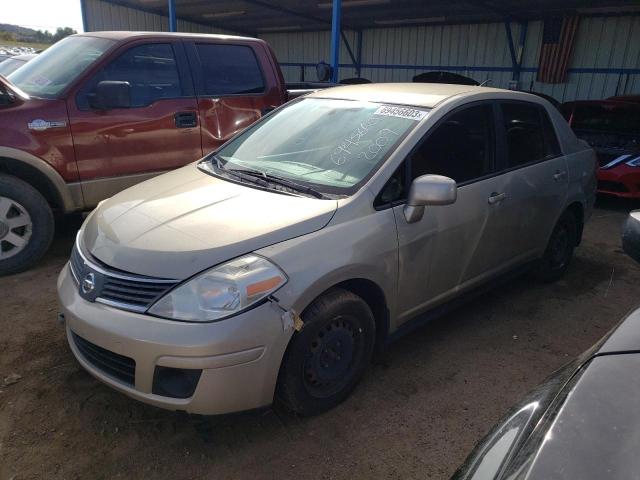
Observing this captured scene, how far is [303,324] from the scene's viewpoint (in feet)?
7.54

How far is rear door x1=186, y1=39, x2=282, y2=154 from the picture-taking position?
5016mm

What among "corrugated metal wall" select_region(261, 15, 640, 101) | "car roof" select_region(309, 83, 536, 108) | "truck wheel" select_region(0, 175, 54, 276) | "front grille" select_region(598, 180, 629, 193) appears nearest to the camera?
"car roof" select_region(309, 83, 536, 108)

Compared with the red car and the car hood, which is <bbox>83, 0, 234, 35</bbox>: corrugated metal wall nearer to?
the red car

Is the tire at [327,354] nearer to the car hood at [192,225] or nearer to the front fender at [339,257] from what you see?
the front fender at [339,257]

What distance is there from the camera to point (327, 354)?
2527mm

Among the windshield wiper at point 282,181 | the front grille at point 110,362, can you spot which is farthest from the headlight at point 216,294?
the windshield wiper at point 282,181

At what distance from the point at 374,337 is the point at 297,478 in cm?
85

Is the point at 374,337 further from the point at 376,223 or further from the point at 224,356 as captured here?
the point at 224,356

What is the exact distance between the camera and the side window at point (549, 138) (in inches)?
156

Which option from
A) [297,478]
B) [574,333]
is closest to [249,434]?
[297,478]

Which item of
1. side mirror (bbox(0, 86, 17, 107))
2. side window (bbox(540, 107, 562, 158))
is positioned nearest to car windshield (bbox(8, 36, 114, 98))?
side mirror (bbox(0, 86, 17, 107))

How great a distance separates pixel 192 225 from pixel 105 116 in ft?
8.29

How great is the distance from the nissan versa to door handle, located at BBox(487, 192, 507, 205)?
0.02 metres

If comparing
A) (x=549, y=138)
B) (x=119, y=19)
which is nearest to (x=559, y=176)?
(x=549, y=138)
